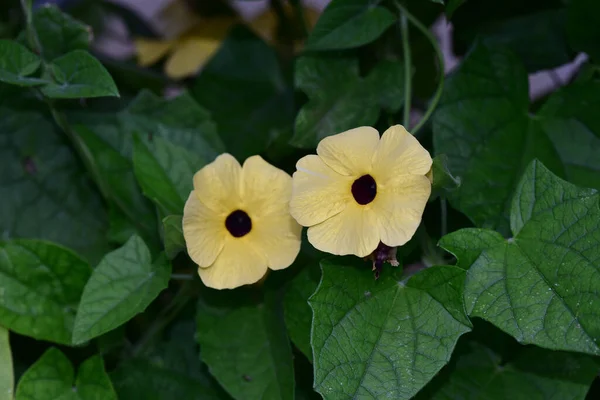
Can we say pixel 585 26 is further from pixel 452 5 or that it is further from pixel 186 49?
pixel 186 49

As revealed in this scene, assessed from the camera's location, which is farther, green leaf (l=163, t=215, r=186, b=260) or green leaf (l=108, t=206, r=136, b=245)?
green leaf (l=108, t=206, r=136, b=245)

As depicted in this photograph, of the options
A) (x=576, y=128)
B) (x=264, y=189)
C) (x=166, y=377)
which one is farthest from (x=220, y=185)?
(x=576, y=128)

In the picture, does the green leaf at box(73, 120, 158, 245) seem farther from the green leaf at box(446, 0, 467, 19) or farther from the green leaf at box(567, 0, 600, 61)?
the green leaf at box(567, 0, 600, 61)

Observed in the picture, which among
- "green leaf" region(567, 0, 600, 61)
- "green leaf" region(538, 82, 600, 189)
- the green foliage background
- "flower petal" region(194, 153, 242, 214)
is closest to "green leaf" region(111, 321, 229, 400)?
the green foliage background

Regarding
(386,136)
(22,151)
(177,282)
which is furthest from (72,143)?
(386,136)

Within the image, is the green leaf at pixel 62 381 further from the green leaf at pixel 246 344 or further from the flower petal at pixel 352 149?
the flower petal at pixel 352 149

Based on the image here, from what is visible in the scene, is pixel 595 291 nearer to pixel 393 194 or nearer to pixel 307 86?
pixel 393 194
